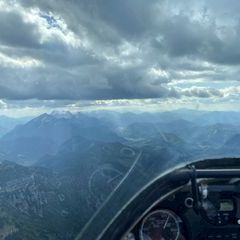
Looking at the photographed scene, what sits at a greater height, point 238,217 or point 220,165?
point 220,165

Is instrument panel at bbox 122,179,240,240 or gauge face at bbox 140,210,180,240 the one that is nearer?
instrument panel at bbox 122,179,240,240

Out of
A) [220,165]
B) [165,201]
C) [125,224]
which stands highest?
[220,165]

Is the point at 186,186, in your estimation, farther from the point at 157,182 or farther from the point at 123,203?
the point at 123,203

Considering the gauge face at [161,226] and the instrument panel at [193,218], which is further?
the gauge face at [161,226]

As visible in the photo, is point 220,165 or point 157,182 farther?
point 220,165

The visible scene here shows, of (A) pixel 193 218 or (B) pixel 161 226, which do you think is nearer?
(A) pixel 193 218

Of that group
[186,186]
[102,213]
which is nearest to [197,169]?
[186,186]

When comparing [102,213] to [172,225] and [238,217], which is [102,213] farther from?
[238,217]
